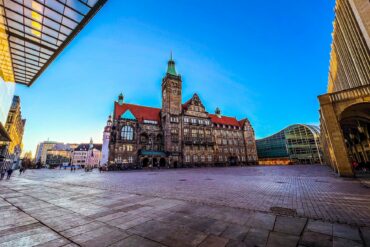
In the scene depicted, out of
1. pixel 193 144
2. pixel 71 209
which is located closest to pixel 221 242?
pixel 71 209

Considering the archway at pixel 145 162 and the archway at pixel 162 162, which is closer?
the archway at pixel 145 162

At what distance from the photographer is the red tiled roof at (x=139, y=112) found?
4668 centimetres

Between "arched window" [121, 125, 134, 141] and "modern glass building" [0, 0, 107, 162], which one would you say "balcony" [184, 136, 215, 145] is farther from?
"modern glass building" [0, 0, 107, 162]

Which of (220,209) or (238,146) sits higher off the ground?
(238,146)

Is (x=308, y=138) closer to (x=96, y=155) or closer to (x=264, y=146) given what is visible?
(x=264, y=146)

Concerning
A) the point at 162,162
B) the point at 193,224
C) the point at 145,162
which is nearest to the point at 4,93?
the point at 193,224

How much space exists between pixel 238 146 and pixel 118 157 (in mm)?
44140

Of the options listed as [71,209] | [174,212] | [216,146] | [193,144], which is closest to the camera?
[174,212]

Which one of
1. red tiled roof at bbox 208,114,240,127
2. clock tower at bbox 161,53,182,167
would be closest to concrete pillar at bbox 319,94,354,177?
clock tower at bbox 161,53,182,167

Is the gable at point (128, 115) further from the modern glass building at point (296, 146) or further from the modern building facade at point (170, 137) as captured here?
the modern glass building at point (296, 146)

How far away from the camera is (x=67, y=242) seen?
3.10 meters

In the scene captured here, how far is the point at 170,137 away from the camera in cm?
4816

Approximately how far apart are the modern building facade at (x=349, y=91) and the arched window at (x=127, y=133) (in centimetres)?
4163

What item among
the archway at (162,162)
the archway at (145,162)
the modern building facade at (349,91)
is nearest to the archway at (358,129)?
the modern building facade at (349,91)
